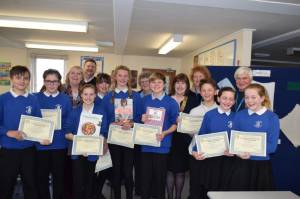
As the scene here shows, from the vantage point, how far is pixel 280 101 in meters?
3.49

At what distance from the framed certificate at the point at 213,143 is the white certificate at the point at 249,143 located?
0.30ft

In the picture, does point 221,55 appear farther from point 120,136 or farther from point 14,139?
point 14,139

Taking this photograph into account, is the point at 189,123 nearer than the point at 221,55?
Yes

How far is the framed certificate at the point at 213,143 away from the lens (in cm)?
227

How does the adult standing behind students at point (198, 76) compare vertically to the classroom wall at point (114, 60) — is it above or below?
below

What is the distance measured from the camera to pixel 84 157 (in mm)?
2629

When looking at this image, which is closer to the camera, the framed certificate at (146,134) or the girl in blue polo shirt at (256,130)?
the girl in blue polo shirt at (256,130)

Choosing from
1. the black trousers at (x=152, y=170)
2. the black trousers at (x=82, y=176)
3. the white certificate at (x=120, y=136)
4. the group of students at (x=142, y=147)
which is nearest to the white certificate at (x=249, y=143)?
the group of students at (x=142, y=147)

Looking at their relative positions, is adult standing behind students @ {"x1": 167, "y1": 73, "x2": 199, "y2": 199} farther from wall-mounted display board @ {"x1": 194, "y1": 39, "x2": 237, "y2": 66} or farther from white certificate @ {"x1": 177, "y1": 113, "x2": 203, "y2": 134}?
wall-mounted display board @ {"x1": 194, "y1": 39, "x2": 237, "y2": 66}

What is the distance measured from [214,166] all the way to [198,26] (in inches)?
108

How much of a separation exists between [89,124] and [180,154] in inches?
42.7

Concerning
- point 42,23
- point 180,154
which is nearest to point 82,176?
point 180,154

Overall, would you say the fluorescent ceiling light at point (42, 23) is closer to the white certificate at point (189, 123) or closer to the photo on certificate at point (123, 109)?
the photo on certificate at point (123, 109)

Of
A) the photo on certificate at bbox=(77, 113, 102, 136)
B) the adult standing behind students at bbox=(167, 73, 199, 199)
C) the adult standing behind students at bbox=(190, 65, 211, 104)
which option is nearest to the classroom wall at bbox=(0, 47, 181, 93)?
the adult standing behind students at bbox=(190, 65, 211, 104)
